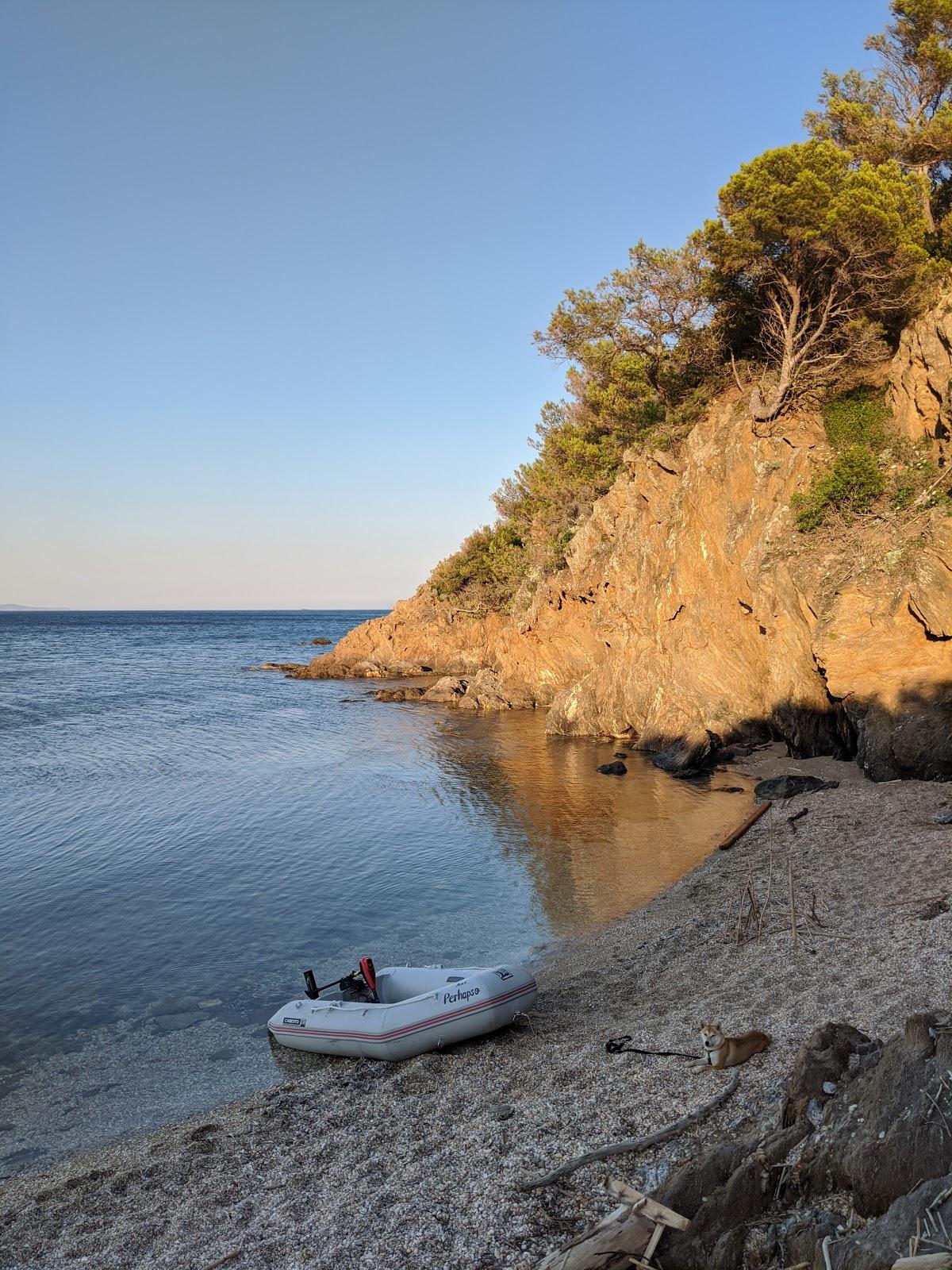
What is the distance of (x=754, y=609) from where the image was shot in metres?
23.0

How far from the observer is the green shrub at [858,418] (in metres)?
21.9

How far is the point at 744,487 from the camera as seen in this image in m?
24.4

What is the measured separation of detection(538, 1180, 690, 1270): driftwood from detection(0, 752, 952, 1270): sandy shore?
2.52 feet

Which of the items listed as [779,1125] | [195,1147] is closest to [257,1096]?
[195,1147]

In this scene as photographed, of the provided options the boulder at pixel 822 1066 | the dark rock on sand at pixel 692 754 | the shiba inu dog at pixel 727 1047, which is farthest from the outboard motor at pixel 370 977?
the dark rock on sand at pixel 692 754

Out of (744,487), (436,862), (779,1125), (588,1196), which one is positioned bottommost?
(436,862)

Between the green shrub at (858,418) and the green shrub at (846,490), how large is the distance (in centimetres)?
71

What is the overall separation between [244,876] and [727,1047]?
1254cm

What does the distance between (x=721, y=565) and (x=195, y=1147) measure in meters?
22.1

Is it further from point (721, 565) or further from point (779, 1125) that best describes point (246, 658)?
point (779, 1125)

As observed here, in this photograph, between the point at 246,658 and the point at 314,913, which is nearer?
the point at 314,913

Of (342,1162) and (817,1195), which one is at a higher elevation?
(817,1195)

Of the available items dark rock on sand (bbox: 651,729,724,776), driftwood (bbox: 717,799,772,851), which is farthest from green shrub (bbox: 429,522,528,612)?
driftwood (bbox: 717,799,772,851)

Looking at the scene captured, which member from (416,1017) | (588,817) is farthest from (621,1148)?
(588,817)
